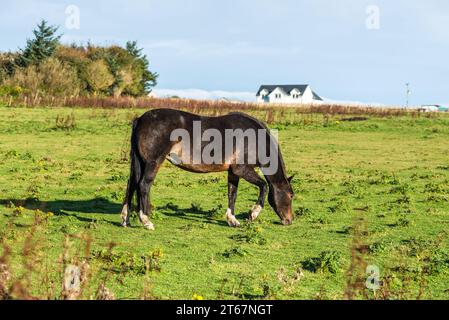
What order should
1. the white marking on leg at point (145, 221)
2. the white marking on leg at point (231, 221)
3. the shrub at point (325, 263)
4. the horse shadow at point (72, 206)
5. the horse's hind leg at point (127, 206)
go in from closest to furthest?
the shrub at point (325, 263), the white marking on leg at point (145, 221), the horse's hind leg at point (127, 206), the white marking on leg at point (231, 221), the horse shadow at point (72, 206)

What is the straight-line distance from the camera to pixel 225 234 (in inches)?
439

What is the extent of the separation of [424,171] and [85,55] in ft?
184

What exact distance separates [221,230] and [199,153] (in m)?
1.61

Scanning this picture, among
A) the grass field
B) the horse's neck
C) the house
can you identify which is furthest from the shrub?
the house

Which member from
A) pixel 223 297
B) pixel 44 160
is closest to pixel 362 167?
pixel 44 160

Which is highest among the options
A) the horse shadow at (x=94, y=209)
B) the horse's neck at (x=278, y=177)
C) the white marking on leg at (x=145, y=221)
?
the horse's neck at (x=278, y=177)

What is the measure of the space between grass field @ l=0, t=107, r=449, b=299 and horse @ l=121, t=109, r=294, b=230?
0.52 metres

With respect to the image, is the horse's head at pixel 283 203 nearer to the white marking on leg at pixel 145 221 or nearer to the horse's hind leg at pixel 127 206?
the white marking on leg at pixel 145 221

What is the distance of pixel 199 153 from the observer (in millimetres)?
11703

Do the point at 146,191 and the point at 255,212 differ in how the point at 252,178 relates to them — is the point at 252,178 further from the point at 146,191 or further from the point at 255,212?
the point at 146,191

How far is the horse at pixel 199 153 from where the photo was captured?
1141cm

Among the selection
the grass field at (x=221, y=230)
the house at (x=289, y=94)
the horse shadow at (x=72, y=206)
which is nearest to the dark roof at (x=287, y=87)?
the house at (x=289, y=94)

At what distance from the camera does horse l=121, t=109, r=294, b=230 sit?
1141 cm

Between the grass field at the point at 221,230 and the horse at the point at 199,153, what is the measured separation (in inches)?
20.6
